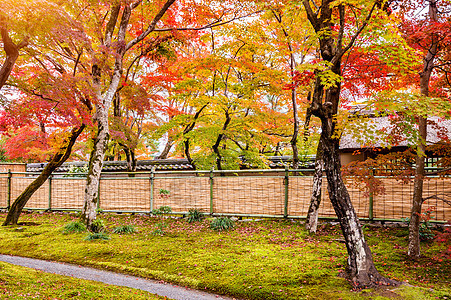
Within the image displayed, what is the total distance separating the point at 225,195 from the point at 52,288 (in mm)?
5649

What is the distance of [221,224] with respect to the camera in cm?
807

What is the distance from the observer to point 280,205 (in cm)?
862

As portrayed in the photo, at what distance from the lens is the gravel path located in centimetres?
461

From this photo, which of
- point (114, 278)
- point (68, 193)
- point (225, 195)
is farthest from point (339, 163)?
point (68, 193)

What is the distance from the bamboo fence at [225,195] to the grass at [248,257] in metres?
0.52

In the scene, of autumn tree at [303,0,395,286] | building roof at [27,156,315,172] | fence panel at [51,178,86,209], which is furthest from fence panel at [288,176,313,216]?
fence panel at [51,178,86,209]

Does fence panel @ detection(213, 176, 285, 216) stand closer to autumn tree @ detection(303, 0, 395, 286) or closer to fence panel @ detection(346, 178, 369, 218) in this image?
fence panel @ detection(346, 178, 369, 218)

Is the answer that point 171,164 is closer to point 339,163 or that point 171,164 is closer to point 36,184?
point 36,184

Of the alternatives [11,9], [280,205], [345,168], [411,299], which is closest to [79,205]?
[280,205]

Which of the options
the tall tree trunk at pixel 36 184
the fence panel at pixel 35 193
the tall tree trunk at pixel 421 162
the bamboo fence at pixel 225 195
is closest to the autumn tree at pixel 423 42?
the tall tree trunk at pixel 421 162

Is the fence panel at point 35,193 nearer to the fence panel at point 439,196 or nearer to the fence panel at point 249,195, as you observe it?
the fence panel at point 249,195

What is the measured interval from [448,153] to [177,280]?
17.3ft

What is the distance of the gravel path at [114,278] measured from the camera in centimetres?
461

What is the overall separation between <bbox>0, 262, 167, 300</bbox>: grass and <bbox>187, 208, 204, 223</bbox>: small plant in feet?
15.2
